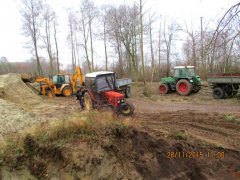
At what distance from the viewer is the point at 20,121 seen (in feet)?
19.2

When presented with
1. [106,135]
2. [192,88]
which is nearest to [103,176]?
[106,135]

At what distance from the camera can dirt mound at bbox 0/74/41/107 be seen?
10.5 metres

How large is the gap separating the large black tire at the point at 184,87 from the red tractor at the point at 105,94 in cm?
678

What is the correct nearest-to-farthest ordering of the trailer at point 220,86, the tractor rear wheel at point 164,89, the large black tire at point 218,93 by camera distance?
the trailer at point 220,86
the large black tire at point 218,93
the tractor rear wheel at point 164,89

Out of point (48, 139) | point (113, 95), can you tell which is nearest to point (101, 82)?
point (113, 95)

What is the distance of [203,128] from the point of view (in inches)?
207

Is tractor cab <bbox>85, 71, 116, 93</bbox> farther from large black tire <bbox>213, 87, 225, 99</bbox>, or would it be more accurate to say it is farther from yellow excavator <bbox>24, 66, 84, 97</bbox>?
yellow excavator <bbox>24, 66, 84, 97</bbox>

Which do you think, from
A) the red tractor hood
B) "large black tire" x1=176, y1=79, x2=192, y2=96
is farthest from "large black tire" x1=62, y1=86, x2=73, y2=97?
"large black tire" x1=176, y1=79, x2=192, y2=96

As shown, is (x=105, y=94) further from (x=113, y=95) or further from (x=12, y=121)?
(x=12, y=121)

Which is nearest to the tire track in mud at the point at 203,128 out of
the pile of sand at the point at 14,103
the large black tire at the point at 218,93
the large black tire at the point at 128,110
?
the large black tire at the point at 128,110

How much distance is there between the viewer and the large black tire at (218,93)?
10.4 m

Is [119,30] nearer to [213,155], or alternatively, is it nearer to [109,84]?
[109,84]

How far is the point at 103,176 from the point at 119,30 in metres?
17.3

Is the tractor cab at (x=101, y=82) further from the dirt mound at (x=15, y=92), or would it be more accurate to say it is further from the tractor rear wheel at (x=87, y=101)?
the dirt mound at (x=15, y=92)
